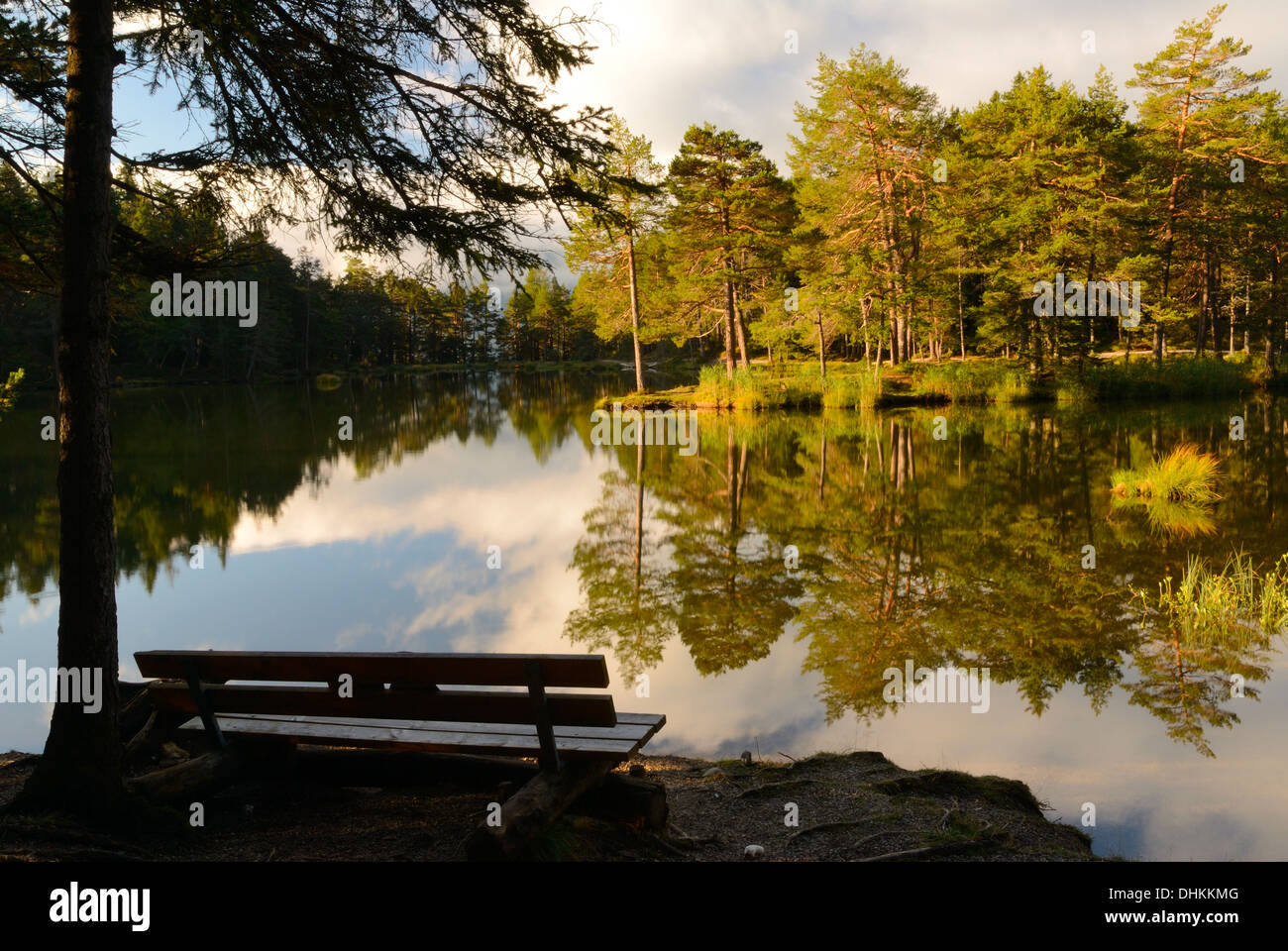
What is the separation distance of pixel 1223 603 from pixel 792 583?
4368 millimetres

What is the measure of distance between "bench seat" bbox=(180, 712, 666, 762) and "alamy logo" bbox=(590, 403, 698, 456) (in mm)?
19132

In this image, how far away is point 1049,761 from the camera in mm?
5824

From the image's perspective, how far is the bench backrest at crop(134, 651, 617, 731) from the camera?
3869mm

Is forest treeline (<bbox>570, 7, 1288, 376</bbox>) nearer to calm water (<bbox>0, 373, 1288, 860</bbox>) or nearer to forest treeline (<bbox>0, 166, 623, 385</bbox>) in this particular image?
forest treeline (<bbox>0, 166, 623, 385</bbox>)

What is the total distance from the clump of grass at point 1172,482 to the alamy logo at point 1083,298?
17342 millimetres

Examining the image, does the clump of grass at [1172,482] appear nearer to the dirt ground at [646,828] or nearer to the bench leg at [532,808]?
the dirt ground at [646,828]

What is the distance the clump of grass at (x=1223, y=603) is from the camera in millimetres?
8141

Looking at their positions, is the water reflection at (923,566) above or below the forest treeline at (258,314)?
below

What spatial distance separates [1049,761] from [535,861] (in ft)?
12.9

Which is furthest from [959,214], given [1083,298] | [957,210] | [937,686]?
[937,686]

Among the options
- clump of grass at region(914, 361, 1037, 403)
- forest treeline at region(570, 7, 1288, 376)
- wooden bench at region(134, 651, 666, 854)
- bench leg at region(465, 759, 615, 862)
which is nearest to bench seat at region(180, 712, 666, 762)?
wooden bench at region(134, 651, 666, 854)

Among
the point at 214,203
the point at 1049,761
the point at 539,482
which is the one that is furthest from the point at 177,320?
the point at 1049,761

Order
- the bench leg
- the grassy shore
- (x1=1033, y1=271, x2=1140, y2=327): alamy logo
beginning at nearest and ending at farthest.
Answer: the bench leg
(x1=1033, y1=271, x2=1140, y2=327): alamy logo
the grassy shore
